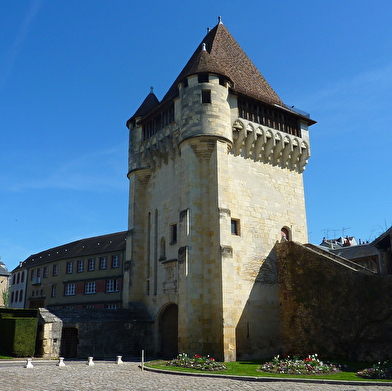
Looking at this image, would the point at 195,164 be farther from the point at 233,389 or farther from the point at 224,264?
the point at 233,389

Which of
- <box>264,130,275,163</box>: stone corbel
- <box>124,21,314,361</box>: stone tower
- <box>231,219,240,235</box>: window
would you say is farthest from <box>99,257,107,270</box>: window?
<box>264,130,275,163</box>: stone corbel

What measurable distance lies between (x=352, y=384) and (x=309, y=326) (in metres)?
10.1

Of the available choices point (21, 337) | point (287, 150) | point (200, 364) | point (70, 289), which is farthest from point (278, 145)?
point (70, 289)

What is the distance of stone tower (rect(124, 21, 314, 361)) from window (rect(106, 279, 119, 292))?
13.9 meters

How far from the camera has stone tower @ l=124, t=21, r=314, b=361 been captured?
22.9 metres

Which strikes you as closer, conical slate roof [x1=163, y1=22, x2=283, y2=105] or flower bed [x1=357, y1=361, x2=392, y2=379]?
flower bed [x1=357, y1=361, x2=392, y2=379]

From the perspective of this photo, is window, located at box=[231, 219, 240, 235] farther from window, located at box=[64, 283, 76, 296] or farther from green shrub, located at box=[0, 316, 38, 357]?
window, located at box=[64, 283, 76, 296]

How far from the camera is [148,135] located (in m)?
30.8

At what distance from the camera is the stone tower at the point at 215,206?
75.0 ft

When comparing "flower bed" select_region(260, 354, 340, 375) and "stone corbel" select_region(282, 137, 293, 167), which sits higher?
"stone corbel" select_region(282, 137, 293, 167)

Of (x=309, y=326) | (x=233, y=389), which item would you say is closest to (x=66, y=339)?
(x=309, y=326)

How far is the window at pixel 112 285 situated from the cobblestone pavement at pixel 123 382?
2456 cm

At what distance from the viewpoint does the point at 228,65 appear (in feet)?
99.2

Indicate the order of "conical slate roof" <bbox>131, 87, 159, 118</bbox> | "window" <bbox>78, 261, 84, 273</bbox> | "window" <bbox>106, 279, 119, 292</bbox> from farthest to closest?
"window" <bbox>78, 261, 84, 273</bbox> → "window" <bbox>106, 279, 119, 292</bbox> → "conical slate roof" <bbox>131, 87, 159, 118</bbox>
